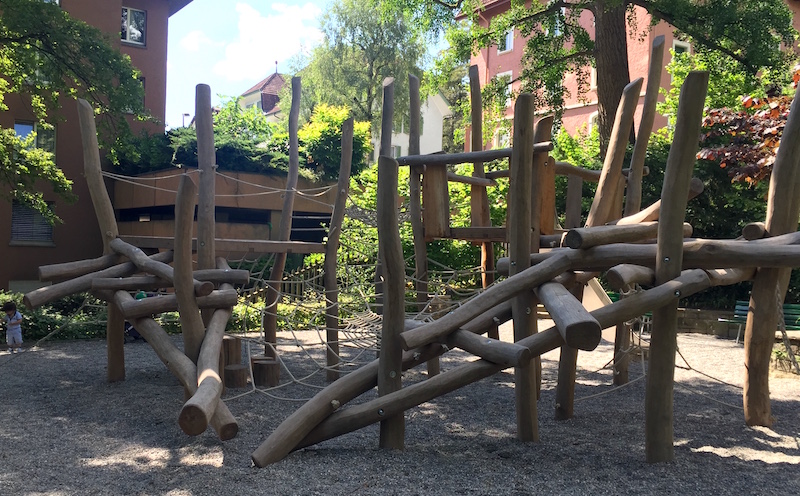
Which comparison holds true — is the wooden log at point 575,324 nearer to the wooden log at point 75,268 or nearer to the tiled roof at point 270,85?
the wooden log at point 75,268

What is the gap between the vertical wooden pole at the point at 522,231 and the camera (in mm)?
5188

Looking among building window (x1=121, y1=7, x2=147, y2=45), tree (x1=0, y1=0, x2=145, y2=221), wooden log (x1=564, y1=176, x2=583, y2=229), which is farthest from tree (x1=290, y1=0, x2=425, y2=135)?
wooden log (x1=564, y1=176, x2=583, y2=229)

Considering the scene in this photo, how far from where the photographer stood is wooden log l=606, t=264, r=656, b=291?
442 centimetres

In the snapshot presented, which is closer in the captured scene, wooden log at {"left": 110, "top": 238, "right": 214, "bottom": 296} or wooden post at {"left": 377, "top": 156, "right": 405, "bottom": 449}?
wooden post at {"left": 377, "top": 156, "right": 405, "bottom": 449}

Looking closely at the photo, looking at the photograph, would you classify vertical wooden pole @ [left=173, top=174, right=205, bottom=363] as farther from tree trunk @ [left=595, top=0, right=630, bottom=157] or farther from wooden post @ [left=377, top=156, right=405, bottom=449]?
tree trunk @ [left=595, top=0, right=630, bottom=157]

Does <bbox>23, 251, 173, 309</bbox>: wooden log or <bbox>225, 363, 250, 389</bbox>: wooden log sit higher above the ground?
<bbox>23, 251, 173, 309</bbox>: wooden log

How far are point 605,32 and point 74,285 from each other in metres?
10.6

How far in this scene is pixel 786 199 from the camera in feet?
19.1

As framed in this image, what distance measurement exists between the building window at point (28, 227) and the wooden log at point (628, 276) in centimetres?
1721

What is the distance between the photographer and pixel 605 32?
45.5 feet

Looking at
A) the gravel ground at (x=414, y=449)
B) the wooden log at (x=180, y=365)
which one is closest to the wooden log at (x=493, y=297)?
the gravel ground at (x=414, y=449)

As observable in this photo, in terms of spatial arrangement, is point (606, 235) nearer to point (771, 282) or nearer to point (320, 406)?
point (771, 282)

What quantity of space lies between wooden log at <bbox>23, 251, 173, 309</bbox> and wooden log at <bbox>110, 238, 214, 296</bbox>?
140mm

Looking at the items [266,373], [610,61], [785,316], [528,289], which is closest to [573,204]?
[528,289]
